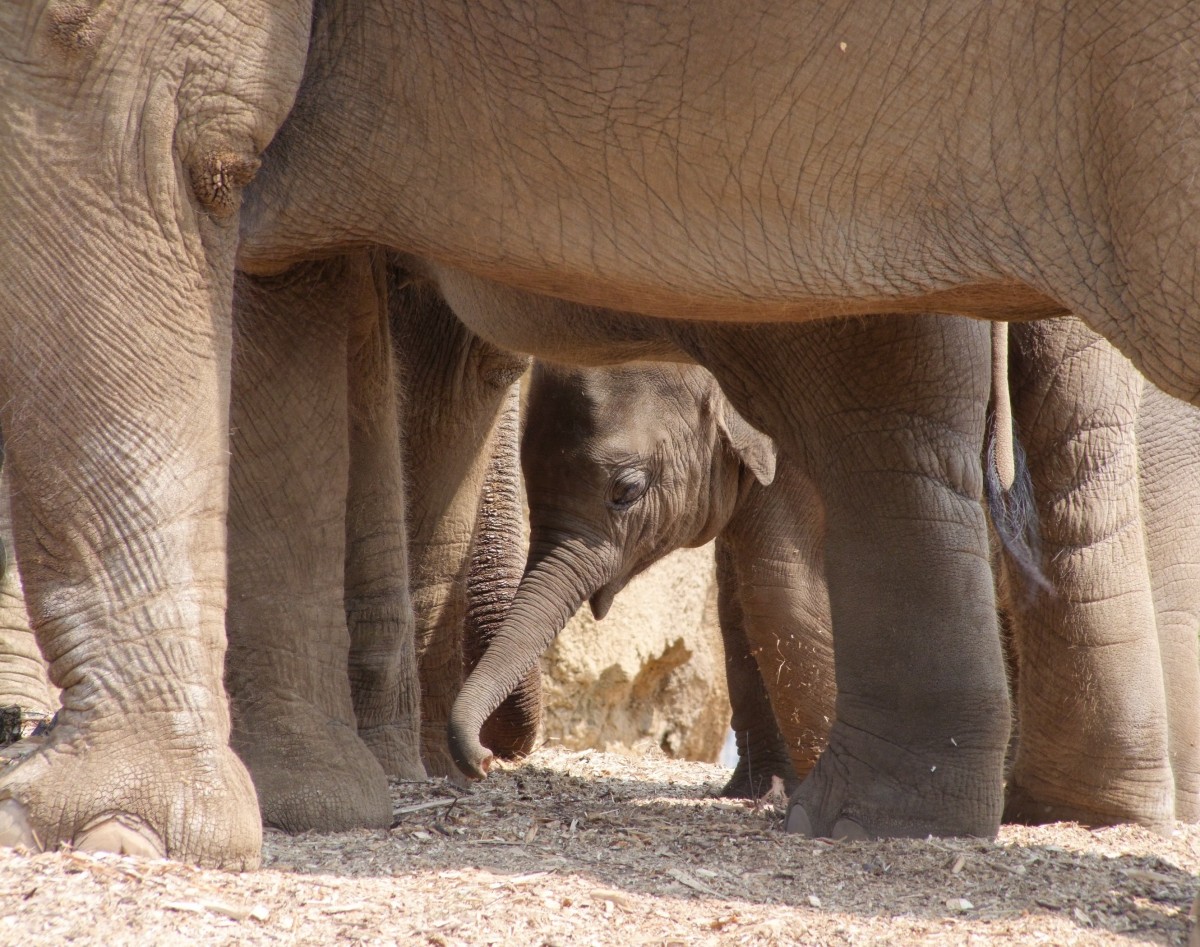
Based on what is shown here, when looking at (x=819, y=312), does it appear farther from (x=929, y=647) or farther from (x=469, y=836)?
(x=469, y=836)

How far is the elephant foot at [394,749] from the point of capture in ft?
11.2

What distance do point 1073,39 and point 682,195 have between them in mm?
538

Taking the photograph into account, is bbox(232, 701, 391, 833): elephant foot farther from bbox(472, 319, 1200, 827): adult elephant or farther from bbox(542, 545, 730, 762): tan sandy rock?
bbox(542, 545, 730, 762): tan sandy rock

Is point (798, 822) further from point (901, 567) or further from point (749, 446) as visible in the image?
point (749, 446)

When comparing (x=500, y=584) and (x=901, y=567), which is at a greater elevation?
(x=500, y=584)

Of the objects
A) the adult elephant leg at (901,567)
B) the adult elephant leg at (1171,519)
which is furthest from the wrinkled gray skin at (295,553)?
the adult elephant leg at (1171,519)

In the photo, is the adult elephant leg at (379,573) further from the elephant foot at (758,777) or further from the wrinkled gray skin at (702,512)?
the elephant foot at (758,777)

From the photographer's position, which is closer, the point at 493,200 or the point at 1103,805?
the point at 493,200

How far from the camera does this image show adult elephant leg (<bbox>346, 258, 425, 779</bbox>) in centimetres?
335

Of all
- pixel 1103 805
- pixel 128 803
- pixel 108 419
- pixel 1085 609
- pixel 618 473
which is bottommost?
pixel 1103 805

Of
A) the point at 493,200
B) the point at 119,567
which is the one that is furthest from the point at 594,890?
the point at 493,200

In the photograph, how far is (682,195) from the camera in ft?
7.39

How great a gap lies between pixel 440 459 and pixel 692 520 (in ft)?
2.41

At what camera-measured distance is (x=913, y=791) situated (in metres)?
2.72
